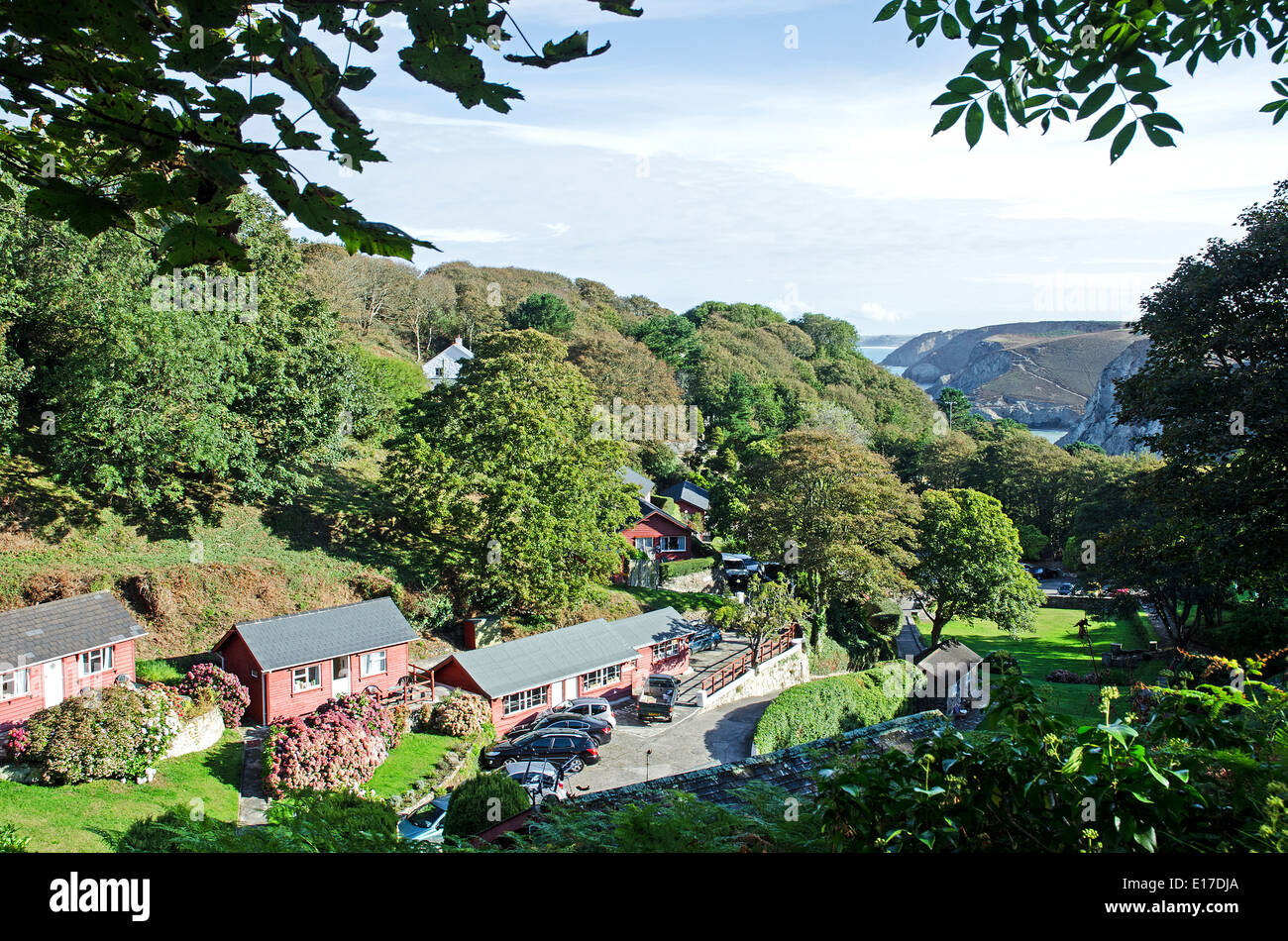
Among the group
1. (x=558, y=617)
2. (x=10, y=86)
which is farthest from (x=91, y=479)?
(x=10, y=86)

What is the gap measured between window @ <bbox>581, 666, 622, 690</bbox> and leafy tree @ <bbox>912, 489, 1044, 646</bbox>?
49.1 feet

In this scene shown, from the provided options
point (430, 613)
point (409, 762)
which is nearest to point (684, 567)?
point (430, 613)

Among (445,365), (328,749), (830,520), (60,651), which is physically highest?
(445,365)

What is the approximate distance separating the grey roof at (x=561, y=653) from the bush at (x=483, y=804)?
9.53 m

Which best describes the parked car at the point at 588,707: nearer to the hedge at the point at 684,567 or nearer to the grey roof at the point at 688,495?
the hedge at the point at 684,567

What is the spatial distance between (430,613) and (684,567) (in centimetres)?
1572

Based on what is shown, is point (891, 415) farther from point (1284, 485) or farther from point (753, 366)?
point (1284, 485)

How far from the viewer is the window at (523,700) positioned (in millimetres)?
25747

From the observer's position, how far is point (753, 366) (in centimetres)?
8312

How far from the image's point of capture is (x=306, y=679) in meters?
23.3

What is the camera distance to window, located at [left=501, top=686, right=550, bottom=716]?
84.5 feet

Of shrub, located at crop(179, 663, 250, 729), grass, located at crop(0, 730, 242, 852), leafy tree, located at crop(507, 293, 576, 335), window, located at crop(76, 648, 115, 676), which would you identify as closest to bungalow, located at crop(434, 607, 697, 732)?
shrub, located at crop(179, 663, 250, 729)

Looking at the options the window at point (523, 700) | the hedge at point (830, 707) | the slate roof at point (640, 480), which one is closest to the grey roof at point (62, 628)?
the window at point (523, 700)

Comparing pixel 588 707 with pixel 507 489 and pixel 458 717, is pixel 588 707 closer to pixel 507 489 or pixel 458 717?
pixel 458 717
